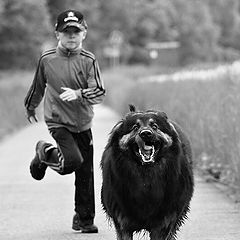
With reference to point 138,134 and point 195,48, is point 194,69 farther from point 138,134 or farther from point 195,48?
point 195,48

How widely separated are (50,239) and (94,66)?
157cm

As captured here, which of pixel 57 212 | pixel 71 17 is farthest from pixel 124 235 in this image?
pixel 57 212

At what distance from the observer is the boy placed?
27.0 feet

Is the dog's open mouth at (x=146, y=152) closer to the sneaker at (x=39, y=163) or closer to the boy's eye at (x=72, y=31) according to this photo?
the boy's eye at (x=72, y=31)

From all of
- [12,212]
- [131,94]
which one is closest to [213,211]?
[12,212]

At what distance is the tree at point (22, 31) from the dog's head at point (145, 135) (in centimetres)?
3344

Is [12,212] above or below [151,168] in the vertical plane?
below

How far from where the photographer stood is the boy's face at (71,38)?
826 centimetres

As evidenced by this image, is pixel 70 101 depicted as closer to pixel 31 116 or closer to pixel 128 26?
pixel 31 116

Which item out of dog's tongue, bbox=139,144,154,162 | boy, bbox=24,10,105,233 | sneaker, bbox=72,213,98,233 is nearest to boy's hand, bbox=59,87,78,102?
boy, bbox=24,10,105,233

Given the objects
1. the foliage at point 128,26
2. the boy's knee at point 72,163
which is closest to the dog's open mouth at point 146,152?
the boy's knee at point 72,163

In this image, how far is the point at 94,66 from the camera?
8352 millimetres

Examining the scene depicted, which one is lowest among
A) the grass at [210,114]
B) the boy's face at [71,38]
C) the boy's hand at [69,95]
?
the grass at [210,114]

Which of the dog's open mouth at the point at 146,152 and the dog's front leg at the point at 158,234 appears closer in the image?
the dog's open mouth at the point at 146,152
